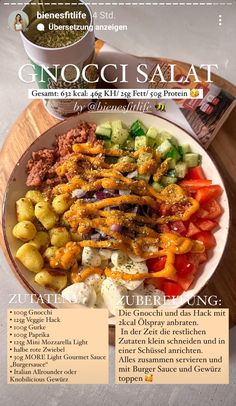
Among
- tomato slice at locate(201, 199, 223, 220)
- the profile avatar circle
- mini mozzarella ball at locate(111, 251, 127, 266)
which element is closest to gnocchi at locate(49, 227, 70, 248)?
mini mozzarella ball at locate(111, 251, 127, 266)

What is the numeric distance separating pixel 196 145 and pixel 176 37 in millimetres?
447

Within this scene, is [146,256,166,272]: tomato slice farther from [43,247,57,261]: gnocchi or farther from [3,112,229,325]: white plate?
[43,247,57,261]: gnocchi

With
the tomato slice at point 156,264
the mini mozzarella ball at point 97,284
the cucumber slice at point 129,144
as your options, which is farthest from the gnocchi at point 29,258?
the cucumber slice at point 129,144

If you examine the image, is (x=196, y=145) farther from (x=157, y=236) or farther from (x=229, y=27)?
(x=229, y=27)

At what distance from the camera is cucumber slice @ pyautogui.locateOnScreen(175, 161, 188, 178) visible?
140 centimetres

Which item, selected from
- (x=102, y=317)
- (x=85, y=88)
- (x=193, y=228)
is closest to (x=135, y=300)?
(x=102, y=317)

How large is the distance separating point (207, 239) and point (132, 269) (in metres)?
0.20

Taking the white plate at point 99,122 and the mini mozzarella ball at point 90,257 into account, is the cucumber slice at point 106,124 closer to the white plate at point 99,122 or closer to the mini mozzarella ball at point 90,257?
the white plate at point 99,122

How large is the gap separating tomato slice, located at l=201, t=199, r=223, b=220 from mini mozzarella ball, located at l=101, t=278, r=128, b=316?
27cm

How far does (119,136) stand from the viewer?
142 centimetres

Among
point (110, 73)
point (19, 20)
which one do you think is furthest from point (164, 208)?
point (19, 20)

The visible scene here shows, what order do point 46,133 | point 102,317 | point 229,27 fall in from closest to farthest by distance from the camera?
point 102,317, point 46,133, point 229,27

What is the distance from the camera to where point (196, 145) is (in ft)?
4.60

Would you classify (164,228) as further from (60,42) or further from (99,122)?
(60,42)
